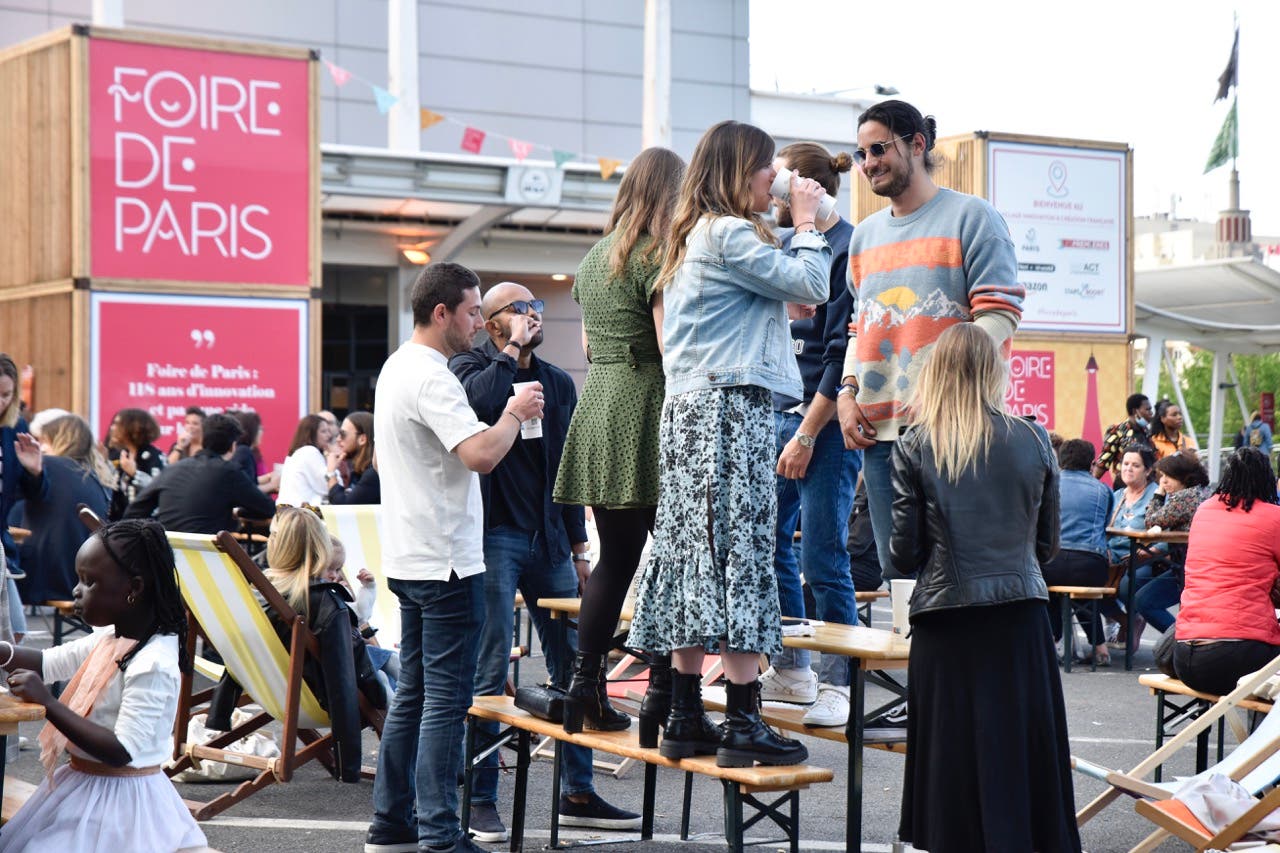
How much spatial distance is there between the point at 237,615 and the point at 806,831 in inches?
89.4

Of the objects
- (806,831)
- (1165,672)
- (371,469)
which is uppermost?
(371,469)

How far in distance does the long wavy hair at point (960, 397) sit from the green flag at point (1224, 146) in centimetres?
3113

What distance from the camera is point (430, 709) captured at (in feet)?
16.1

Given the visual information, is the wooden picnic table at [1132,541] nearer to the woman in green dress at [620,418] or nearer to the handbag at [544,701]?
the handbag at [544,701]

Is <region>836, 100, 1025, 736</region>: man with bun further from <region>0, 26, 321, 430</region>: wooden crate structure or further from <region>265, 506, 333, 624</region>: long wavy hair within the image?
<region>0, 26, 321, 430</region>: wooden crate structure

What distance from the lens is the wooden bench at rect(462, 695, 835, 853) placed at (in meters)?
4.09

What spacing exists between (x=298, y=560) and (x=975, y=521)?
2.99 meters

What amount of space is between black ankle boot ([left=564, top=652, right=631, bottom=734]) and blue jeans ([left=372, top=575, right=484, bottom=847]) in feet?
1.22

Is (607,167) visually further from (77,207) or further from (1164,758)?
(1164,758)

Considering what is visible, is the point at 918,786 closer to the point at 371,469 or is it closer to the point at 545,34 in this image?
the point at 371,469

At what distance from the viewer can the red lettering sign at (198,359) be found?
36.2ft

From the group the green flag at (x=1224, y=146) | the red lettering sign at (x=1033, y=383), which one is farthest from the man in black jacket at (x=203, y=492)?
the green flag at (x=1224, y=146)

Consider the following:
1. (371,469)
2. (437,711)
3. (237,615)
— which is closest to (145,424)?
(371,469)

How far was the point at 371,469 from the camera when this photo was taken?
30.8ft
